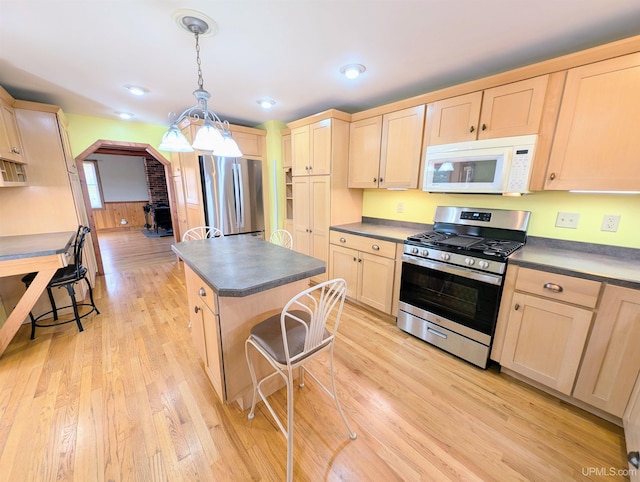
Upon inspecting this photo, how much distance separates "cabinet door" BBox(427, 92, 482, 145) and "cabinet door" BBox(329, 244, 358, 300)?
4.52 ft

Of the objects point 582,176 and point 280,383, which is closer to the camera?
point 582,176

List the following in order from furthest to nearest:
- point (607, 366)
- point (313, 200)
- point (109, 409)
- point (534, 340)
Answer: point (313, 200)
point (534, 340)
point (109, 409)
point (607, 366)

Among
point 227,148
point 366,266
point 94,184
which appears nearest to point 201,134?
point 227,148

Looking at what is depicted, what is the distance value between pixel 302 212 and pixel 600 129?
107 inches

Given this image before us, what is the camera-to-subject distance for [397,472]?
1234 mm

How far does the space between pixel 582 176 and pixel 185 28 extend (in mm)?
2688

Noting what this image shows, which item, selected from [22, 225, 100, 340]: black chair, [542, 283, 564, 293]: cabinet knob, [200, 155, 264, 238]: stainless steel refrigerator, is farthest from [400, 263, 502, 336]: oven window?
[22, 225, 100, 340]: black chair

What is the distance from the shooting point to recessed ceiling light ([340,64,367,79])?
6.49 feet

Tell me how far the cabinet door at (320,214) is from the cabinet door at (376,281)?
20.1 inches

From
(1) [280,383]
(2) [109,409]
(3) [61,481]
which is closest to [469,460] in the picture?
(1) [280,383]

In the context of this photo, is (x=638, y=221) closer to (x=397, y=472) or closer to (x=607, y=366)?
(x=607, y=366)

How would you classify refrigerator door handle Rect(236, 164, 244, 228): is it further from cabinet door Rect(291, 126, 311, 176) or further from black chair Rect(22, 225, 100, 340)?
black chair Rect(22, 225, 100, 340)

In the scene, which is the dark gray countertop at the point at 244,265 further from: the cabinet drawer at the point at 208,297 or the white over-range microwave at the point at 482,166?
the white over-range microwave at the point at 482,166

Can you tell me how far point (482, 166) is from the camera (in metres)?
1.98
